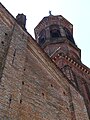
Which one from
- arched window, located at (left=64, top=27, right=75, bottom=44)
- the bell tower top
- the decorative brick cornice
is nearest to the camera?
the decorative brick cornice

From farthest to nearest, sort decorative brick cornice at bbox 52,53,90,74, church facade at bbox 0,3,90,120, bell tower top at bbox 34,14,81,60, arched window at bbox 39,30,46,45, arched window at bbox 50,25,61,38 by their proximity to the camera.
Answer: arched window at bbox 50,25,61,38
arched window at bbox 39,30,46,45
bell tower top at bbox 34,14,81,60
decorative brick cornice at bbox 52,53,90,74
church facade at bbox 0,3,90,120

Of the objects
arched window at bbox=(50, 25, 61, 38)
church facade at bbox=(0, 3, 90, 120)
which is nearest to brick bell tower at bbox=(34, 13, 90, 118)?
arched window at bbox=(50, 25, 61, 38)

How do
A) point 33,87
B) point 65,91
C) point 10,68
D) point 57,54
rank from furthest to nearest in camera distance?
point 57,54 < point 65,91 < point 33,87 < point 10,68

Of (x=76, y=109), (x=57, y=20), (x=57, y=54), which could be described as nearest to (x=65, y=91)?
(x=76, y=109)

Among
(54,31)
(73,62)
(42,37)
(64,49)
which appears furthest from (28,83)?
(54,31)

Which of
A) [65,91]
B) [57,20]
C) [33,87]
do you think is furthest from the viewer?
[57,20]

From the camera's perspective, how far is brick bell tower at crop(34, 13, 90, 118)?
1702 centimetres

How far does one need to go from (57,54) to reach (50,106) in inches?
376

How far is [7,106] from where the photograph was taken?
6.82 meters

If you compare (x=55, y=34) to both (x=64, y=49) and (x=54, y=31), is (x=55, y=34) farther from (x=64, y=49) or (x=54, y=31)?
(x=64, y=49)

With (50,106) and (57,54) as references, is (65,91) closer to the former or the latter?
(50,106)

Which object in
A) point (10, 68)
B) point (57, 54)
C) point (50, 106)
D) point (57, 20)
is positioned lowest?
point (50, 106)

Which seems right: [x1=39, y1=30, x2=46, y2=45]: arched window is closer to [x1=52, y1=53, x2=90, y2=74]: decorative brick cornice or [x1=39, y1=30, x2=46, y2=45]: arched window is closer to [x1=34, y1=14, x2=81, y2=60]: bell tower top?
[x1=34, y1=14, x2=81, y2=60]: bell tower top

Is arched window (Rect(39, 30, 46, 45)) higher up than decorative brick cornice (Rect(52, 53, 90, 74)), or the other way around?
arched window (Rect(39, 30, 46, 45))
